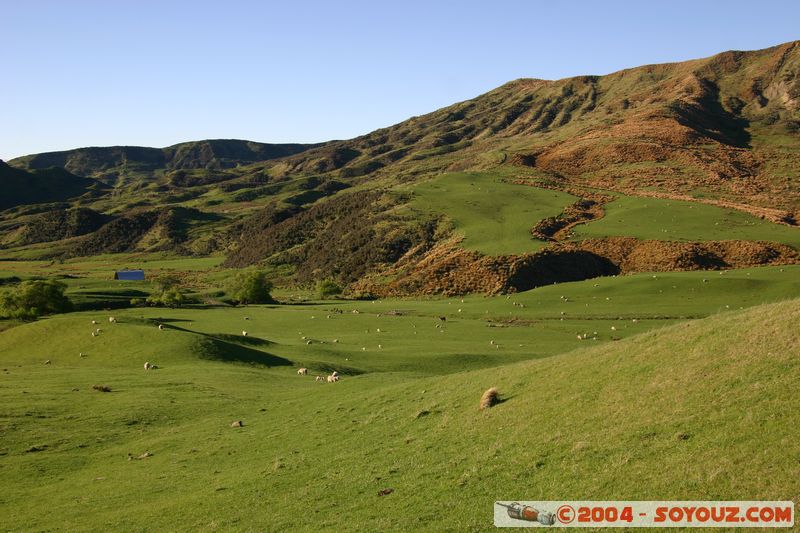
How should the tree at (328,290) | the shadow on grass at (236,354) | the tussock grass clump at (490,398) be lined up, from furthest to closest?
1. the tree at (328,290)
2. the shadow on grass at (236,354)
3. the tussock grass clump at (490,398)

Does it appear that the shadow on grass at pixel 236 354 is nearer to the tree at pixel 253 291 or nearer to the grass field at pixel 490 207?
the tree at pixel 253 291

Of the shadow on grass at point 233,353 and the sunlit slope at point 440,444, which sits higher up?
the sunlit slope at point 440,444

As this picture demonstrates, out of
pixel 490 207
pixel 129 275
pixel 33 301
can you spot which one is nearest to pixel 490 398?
pixel 33 301

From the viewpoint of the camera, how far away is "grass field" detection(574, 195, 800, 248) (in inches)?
3605

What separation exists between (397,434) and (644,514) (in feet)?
38.9

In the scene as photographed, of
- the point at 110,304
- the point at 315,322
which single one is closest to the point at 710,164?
the point at 315,322

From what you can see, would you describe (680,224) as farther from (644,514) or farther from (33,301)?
(644,514)

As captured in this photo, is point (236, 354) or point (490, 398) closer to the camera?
point (490, 398)

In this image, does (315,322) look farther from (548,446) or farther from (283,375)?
(548,446)

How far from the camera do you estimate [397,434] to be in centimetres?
2350

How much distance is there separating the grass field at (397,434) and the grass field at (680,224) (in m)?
57.7

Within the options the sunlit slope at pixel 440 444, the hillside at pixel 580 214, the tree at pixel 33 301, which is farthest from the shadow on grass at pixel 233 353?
the hillside at pixel 580 214

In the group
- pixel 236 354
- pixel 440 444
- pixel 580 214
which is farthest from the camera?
pixel 580 214

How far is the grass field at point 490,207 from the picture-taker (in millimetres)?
97812
